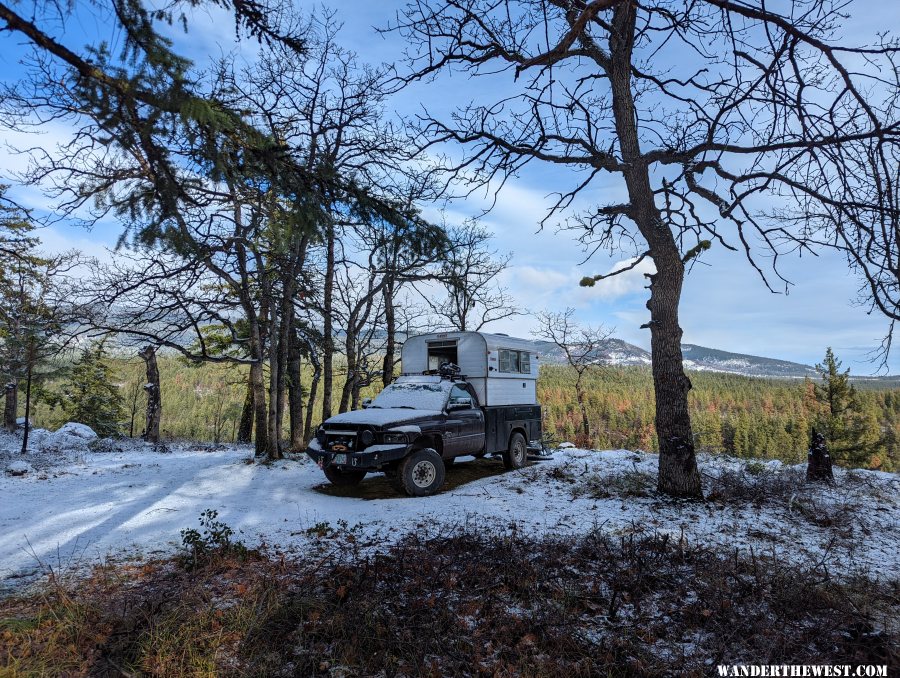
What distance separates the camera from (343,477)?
9703 millimetres

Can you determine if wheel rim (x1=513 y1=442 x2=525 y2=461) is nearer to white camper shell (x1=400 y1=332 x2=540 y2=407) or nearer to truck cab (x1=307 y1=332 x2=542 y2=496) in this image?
truck cab (x1=307 y1=332 x2=542 y2=496)

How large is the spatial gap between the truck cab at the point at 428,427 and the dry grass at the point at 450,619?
3804 millimetres

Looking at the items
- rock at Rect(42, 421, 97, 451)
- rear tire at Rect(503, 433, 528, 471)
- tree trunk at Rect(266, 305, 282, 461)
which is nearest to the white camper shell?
rear tire at Rect(503, 433, 528, 471)

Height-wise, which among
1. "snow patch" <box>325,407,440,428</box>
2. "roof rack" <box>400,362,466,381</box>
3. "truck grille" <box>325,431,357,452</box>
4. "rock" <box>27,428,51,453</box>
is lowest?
"rock" <box>27,428,51,453</box>

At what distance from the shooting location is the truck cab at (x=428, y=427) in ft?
28.0

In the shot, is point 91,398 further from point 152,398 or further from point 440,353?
point 440,353

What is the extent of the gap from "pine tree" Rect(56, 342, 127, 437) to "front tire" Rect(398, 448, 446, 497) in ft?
87.7

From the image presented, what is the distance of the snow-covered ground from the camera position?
544cm

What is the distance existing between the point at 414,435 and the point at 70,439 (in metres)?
16.1

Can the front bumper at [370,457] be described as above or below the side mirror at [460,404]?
below

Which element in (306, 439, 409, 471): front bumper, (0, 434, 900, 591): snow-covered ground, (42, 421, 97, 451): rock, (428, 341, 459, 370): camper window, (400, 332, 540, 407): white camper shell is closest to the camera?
(0, 434, 900, 591): snow-covered ground

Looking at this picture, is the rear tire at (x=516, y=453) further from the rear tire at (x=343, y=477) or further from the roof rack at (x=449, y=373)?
the rear tire at (x=343, y=477)

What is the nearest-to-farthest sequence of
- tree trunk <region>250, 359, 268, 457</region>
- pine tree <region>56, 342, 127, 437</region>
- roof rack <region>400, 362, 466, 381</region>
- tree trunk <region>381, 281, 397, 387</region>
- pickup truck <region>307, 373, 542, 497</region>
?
pickup truck <region>307, 373, 542, 497</region>
roof rack <region>400, 362, 466, 381</region>
tree trunk <region>250, 359, 268, 457</region>
tree trunk <region>381, 281, 397, 387</region>
pine tree <region>56, 342, 127, 437</region>

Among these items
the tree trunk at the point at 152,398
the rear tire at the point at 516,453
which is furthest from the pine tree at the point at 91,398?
the rear tire at the point at 516,453
